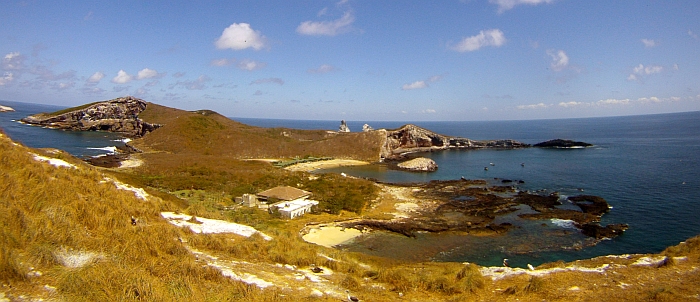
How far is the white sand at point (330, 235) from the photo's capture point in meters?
25.2

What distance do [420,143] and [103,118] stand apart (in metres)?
90.8

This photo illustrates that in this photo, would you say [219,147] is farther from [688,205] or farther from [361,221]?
[688,205]

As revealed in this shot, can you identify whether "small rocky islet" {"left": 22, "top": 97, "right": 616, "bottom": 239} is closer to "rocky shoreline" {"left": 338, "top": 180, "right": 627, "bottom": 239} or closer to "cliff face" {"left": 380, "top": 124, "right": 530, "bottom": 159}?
"rocky shoreline" {"left": 338, "top": 180, "right": 627, "bottom": 239}

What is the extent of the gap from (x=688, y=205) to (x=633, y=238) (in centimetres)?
1427

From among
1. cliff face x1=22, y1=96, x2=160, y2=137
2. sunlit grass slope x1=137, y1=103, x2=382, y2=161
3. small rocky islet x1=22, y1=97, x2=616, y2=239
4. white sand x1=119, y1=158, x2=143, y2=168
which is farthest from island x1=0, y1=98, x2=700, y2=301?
cliff face x1=22, y1=96, x2=160, y2=137

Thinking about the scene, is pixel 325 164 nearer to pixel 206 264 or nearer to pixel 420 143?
pixel 420 143

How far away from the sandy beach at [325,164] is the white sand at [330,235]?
33.9 meters

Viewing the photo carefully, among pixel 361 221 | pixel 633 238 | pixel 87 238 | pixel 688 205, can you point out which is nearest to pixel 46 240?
pixel 87 238

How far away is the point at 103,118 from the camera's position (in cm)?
10638

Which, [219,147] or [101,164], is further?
[219,147]

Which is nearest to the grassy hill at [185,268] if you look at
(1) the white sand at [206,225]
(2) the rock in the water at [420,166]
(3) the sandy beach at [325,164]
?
(1) the white sand at [206,225]

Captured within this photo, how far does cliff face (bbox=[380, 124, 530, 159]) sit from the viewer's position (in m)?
88.2

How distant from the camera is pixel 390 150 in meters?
84.9

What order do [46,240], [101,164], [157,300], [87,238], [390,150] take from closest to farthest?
[157,300] < [46,240] < [87,238] < [101,164] < [390,150]
